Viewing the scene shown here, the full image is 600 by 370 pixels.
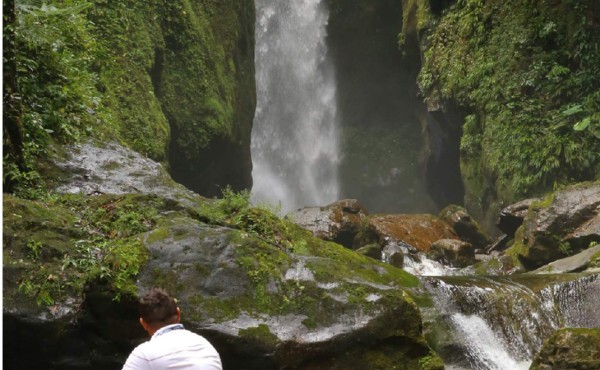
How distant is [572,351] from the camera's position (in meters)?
5.59

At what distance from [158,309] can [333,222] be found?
1284 centimetres

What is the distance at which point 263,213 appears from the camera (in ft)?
24.6

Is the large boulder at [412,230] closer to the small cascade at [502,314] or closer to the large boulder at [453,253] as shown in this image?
the large boulder at [453,253]

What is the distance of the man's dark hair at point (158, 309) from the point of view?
2.90m

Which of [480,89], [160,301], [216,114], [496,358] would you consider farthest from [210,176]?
[160,301]

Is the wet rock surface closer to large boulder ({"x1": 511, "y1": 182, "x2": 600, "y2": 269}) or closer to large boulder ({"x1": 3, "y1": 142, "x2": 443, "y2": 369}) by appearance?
large boulder ({"x1": 3, "y1": 142, "x2": 443, "y2": 369})

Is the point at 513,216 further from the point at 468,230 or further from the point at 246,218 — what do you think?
the point at 246,218

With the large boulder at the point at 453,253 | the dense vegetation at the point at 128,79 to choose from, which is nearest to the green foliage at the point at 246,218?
the dense vegetation at the point at 128,79

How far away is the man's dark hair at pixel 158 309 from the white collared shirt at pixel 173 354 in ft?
0.33

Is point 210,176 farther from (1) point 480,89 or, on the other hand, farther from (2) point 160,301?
(2) point 160,301

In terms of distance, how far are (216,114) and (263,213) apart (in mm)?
8749

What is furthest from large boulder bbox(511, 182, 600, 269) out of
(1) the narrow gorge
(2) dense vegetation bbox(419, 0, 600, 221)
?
(2) dense vegetation bbox(419, 0, 600, 221)

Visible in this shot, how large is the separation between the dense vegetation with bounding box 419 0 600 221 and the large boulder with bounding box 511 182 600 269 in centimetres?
196

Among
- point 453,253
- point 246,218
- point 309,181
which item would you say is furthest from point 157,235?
point 309,181
